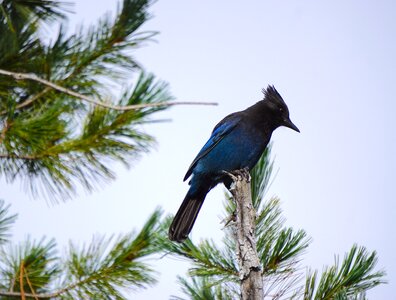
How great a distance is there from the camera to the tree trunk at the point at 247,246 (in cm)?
272

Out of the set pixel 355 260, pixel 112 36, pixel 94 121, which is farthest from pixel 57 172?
pixel 355 260

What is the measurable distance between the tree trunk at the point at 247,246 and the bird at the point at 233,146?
5.34ft

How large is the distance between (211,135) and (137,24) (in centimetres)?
124

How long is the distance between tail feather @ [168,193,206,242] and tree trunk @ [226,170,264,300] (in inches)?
37.2

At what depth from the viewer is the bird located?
512cm

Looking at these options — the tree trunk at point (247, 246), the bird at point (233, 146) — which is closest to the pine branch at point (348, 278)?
the tree trunk at point (247, 246)

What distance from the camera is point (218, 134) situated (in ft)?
17.7

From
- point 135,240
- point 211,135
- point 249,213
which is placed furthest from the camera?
point 211,135

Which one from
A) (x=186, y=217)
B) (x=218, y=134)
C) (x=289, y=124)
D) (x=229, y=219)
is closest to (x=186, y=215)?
(x=186, y=217)

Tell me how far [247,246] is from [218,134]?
101 inches

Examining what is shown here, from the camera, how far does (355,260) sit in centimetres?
288

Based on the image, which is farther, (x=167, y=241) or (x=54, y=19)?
(x=54, y=19)

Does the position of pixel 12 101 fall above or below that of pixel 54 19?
below

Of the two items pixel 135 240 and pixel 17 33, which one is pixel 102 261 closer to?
pixel 135 240
